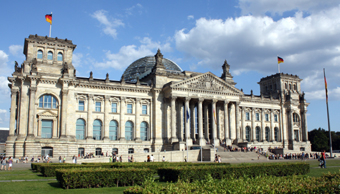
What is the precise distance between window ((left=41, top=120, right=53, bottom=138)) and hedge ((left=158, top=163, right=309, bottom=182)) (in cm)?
3885

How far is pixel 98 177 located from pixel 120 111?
145 ft

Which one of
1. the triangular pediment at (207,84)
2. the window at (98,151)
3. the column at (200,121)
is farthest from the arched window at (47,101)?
the column at (200,121)

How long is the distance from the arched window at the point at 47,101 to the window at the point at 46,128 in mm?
3047

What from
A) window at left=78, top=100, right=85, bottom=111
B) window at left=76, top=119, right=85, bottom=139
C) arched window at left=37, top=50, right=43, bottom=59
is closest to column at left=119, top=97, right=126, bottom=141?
window at left=76, top=119, right=85, bottom=139

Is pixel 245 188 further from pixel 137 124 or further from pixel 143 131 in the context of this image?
pixel 143 131

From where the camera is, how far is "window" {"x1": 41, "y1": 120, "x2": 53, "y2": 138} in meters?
58.3

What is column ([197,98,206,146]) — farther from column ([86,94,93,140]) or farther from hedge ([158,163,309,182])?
hedge ([158,163,309,182])

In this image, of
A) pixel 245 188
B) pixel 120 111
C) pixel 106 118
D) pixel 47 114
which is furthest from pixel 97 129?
pixel 245 188

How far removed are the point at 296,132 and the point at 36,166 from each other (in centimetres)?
7511

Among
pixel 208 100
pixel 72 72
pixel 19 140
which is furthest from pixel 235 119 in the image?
pixel 19 140

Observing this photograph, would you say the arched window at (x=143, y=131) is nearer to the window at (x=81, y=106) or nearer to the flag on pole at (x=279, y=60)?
the window at (x=81, y=106)

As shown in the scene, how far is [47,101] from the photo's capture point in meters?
59.1

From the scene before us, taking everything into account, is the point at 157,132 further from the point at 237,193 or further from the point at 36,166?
the point at 237,193

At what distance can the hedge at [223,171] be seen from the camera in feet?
78.5
